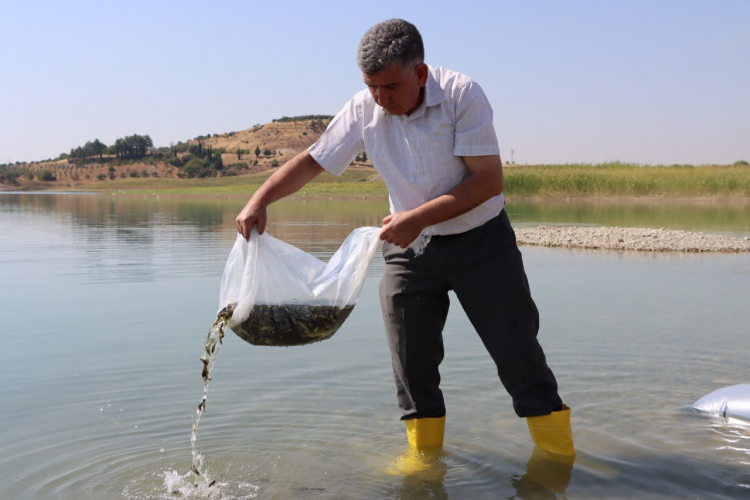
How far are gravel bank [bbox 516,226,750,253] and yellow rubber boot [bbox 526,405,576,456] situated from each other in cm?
1034

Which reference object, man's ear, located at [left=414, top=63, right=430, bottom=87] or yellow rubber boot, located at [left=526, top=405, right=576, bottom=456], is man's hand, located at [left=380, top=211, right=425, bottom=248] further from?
yellow rubber boot, located at [left=526, top=405, right=576, bottom=456]

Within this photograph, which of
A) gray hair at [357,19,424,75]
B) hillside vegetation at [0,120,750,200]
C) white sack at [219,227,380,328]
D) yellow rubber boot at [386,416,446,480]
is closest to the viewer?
gray hair at [357,19,424,75]

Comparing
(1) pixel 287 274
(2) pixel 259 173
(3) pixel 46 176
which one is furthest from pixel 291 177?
(3) pixel 46 176

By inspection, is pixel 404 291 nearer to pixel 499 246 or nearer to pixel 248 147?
pixel 499 246

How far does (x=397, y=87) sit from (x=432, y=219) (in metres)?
0.50

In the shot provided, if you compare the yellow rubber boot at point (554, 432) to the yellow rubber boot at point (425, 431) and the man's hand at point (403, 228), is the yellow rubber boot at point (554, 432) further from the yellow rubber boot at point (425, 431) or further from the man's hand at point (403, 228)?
the man's hand at point (403, 228)

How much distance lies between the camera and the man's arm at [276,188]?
11.5 feet

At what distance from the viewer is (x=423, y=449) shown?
382 cm

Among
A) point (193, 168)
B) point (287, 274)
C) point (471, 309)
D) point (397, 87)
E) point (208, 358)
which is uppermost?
point (193, 168)

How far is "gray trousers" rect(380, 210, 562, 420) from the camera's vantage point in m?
3.42

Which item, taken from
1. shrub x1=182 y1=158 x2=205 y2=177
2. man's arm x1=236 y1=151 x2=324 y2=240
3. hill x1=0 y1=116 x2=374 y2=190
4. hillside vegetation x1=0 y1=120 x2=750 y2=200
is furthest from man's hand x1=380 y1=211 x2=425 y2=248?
shrub x1=182 y1=158 x2=205 y2=177

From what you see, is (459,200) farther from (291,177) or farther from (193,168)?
(193,168)

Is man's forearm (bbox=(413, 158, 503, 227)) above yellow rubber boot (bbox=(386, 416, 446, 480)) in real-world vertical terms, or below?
above

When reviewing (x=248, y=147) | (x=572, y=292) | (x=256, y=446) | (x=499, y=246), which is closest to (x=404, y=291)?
(x=499, y=246)
